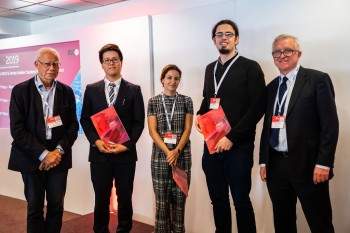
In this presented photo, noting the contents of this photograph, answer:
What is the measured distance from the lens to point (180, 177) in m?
2.54

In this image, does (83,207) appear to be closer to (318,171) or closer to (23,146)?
(23,146)

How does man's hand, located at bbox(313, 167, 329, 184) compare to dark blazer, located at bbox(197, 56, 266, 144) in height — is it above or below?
below

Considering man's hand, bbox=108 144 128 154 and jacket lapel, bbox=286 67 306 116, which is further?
man's hand, bbox=108 144 128 154

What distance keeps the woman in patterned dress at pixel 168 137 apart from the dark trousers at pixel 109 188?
0.25m

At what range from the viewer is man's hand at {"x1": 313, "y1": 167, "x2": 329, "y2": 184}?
1944 mm

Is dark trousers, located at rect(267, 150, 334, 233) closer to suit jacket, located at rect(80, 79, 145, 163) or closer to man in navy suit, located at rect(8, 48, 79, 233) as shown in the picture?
suit jacket, located at rect(80, 79, 145, 163)

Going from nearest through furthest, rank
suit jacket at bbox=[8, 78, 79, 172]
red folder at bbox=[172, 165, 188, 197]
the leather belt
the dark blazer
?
the leather belt → the dark blazer → suit jacket at bbox=[8, 78, 79, 172] → red folder at bbox=[172, 165, 188, 197]

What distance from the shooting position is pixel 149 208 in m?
3.75

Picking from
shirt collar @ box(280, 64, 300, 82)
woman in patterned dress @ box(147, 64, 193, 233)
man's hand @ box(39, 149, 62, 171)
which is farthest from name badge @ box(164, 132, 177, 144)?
shirt collar @ box(280, 64, 300, 82)

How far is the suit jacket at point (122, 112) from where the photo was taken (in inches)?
105

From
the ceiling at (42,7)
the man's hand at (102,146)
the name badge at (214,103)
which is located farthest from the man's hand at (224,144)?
the ceiling at (42,7)

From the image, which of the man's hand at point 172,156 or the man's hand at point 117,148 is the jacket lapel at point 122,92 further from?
the man's hand at point 172,156

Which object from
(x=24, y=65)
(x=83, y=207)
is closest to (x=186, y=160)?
(x=83, y=207)

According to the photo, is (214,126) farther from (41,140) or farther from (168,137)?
(41,140)
